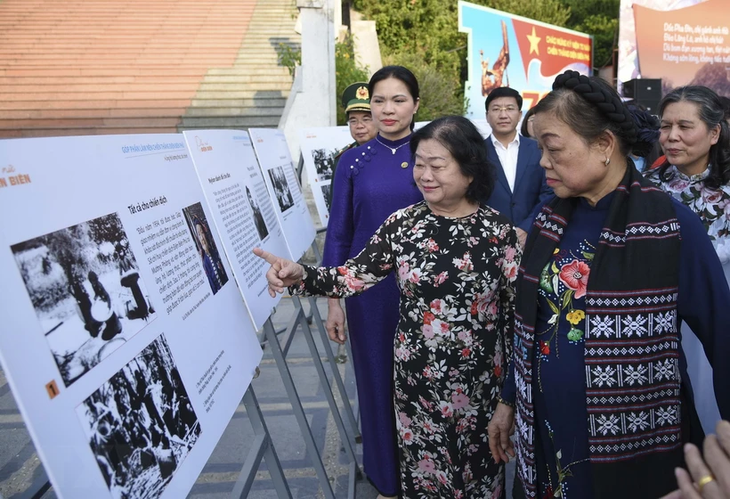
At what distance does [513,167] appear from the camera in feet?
12.6

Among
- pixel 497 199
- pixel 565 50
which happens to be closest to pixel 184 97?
pixel 497 199

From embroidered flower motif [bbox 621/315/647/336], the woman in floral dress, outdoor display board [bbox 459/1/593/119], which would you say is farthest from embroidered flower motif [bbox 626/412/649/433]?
outdoor display board [bbox 459/1/593/119]

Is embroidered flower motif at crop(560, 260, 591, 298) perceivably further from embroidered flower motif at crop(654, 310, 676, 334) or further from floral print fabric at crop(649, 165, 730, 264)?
floral print fabric at crop(649, 165, 730, 264)

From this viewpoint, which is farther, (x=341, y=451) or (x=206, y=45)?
(x=206, y=45)

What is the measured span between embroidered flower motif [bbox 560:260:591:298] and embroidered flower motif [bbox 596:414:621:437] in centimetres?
32

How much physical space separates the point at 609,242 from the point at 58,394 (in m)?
1.29

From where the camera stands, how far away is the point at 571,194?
4.97ft

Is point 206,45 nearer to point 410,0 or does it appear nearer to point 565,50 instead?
point 410,0

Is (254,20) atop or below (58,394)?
atop

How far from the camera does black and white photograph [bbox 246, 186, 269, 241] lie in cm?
210

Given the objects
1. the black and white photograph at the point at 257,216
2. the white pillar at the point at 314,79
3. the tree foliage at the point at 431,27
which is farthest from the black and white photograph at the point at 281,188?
the tree foliage at the point at 431,27

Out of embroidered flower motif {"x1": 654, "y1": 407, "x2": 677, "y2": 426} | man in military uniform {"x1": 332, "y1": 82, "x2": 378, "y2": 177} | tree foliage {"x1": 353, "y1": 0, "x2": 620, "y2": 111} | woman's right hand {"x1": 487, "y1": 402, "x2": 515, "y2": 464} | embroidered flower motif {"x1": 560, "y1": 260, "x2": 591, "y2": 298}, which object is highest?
tree foliage {"x1": 353, "y1": 0, "x2": 620, "y2": 111}

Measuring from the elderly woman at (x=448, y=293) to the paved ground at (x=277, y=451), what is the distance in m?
0.86

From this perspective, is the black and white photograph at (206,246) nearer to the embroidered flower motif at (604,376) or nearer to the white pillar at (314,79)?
the embroidered flower motif at (604,376)
